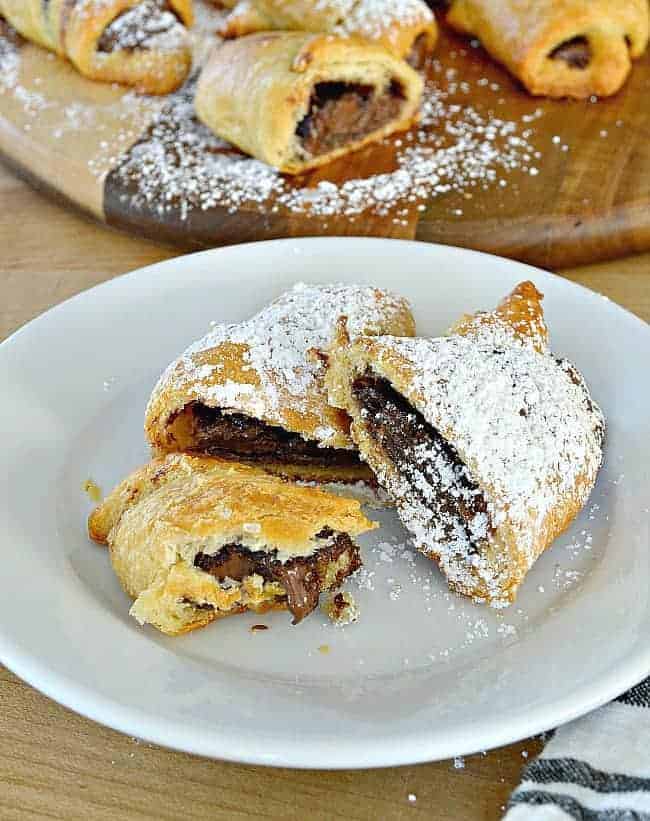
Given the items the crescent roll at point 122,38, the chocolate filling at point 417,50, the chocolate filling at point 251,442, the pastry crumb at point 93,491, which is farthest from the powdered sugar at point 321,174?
the pastry crumb at point 93,491

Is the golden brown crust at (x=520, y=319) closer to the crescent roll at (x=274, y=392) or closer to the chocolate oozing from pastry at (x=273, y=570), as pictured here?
the crescent roll at (x=274, y=392)

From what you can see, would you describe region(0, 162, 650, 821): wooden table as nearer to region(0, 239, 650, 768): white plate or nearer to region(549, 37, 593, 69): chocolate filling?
region(0, 239, 650, 768): white plate

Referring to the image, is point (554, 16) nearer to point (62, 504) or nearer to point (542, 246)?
point (542, 246)

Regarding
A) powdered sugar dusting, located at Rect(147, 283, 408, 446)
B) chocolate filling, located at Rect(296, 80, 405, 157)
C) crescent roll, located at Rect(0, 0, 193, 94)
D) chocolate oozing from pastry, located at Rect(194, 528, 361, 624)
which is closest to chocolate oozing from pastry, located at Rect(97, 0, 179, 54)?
crescent roll, located at Rect(0, 0, 193, 94)

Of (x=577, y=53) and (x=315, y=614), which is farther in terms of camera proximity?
(x=577, y=53)

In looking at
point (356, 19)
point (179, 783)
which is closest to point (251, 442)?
point (179, 783)

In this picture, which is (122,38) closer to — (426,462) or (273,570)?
(426,462)
